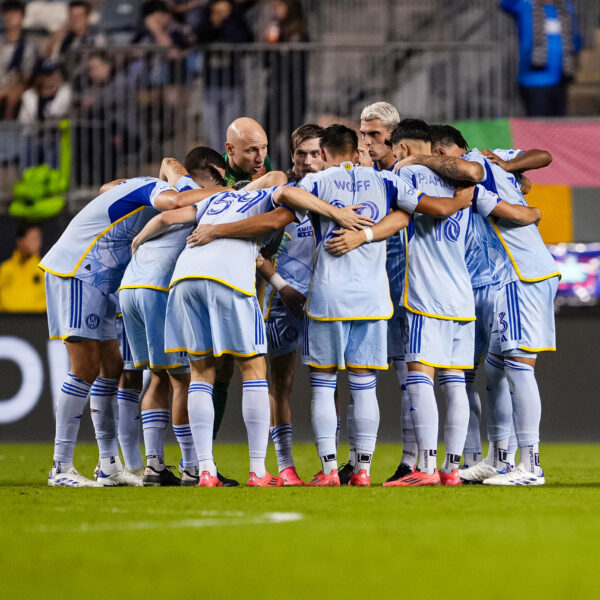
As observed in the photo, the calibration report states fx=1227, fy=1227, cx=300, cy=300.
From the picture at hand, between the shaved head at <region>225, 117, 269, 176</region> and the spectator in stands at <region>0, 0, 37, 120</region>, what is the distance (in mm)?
7658

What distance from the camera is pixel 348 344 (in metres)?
6.93

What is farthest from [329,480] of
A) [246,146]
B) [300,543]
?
[300,543]

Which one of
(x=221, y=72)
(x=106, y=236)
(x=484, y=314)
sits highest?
(x=221, y=72)

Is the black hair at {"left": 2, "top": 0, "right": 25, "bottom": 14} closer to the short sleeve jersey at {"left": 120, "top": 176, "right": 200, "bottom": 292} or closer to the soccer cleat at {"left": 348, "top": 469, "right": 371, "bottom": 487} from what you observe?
the short sleeve jersey at {"left": 120, "top": 176, "right": 200, "bottom": 292}

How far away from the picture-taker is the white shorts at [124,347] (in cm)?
767

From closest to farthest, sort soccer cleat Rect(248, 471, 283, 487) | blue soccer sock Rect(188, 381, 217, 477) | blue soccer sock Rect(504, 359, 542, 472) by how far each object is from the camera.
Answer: blue soccer sock Rect(188, 381, 217, 477) → soccer cleat Rect(248, 471, 283, 487) → blue soccer sock Rect(504, 359, 542, 472)

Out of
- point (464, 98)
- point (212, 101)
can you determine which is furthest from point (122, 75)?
point (464, 98)

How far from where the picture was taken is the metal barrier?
44.4 feet

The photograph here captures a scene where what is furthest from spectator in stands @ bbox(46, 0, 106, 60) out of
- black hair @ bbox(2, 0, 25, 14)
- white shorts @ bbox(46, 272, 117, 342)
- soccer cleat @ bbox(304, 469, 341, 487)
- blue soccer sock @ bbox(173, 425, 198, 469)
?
soccer cleat @ bbox(304, 469, 341, 487)

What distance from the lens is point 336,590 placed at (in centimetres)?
357

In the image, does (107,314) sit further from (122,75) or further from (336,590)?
(122,75)

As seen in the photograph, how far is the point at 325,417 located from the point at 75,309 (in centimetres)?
166

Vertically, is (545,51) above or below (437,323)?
above

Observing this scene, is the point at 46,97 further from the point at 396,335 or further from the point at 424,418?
the point at 424,418
